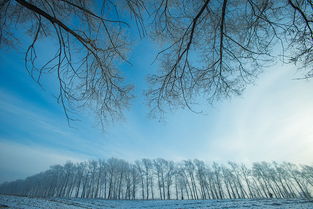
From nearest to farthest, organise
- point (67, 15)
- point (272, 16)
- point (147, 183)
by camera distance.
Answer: point (272, 16) → point (67, 15) → point (147, 183)

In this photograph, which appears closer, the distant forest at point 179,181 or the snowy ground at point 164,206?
the snowy ground at point 164,206

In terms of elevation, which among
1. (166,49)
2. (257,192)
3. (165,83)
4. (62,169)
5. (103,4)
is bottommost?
(257,192)

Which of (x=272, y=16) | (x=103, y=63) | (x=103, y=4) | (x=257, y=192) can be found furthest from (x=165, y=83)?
(x=257, y=192)

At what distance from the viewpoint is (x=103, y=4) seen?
221cm

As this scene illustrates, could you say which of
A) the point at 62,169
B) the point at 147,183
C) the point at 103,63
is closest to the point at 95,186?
the point at 147,183

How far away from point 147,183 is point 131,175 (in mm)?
5606

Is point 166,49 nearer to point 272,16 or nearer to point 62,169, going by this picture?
point 272,16

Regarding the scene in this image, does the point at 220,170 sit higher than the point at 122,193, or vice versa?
the point at 220,170

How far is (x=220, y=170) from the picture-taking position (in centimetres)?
4397

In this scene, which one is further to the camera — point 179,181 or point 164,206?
point 179,181

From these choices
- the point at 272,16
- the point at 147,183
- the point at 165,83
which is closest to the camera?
the point at 272,16

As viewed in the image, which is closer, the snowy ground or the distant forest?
the snowy ground

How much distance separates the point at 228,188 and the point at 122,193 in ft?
106

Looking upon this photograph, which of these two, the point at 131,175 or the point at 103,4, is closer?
the point at 103,4
